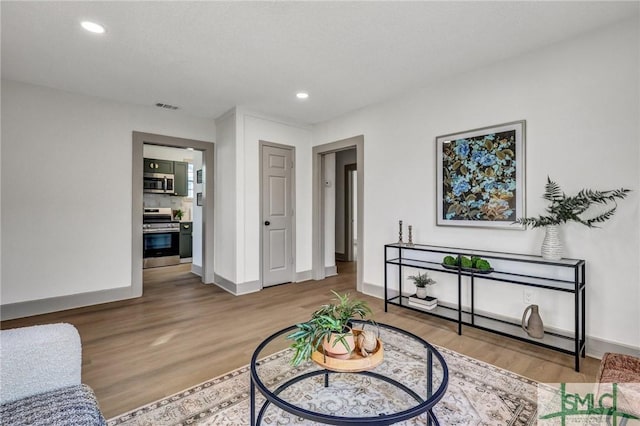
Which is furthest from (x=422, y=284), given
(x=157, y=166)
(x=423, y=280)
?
(x=157, y=166)

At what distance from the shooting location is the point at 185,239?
21.7 feet

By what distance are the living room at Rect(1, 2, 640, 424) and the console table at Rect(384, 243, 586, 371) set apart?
0.42 feet

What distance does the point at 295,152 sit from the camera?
4.82 m

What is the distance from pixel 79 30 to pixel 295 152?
288cm

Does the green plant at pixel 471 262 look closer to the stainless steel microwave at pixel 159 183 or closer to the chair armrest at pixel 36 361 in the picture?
the chair armrest at pixel 36 361

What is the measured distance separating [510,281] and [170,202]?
674cm

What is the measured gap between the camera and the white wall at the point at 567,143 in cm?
227

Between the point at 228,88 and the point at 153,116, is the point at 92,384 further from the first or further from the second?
the point at 153,116

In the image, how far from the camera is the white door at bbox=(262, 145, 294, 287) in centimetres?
450

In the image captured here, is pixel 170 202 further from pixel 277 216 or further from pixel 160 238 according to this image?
pixel 277 216

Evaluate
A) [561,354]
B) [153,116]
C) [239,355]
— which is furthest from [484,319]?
[153,116]

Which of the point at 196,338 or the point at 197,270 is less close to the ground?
the point at 197,270

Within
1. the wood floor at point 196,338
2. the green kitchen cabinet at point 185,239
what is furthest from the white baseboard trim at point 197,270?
the green kitchen cabinet at point 185,239
